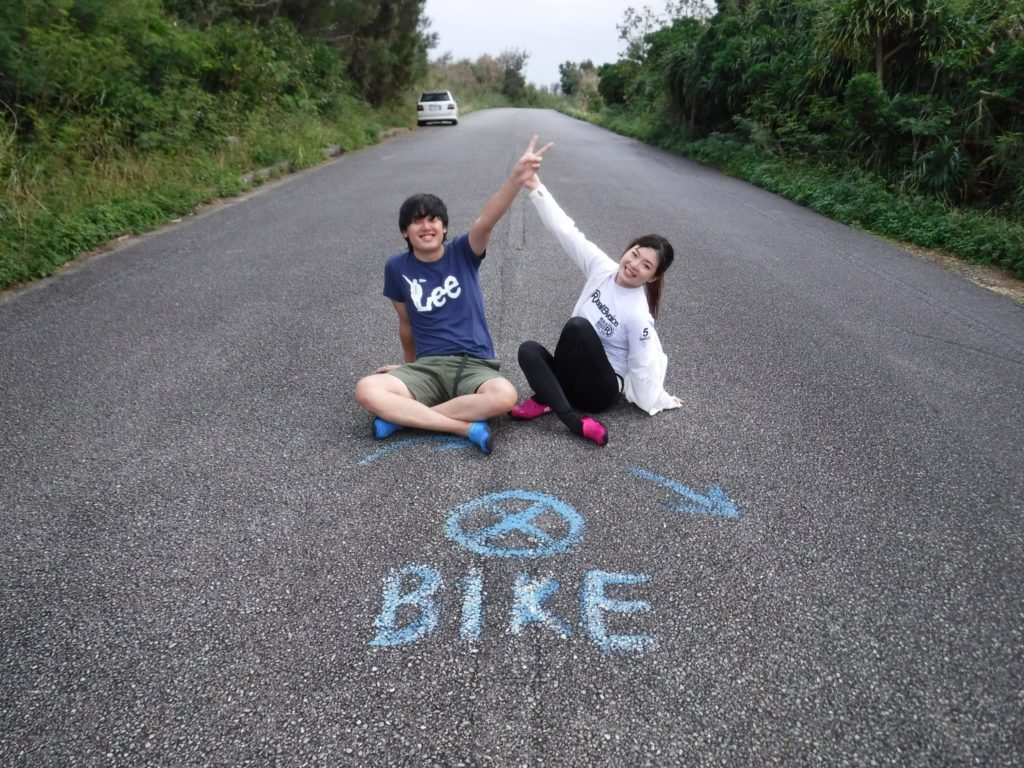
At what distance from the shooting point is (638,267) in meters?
3.08

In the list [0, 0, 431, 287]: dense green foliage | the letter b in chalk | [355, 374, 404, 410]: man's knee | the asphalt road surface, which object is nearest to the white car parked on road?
[0, 0, 431, 287]: dense green foliage

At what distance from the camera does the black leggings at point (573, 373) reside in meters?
3.18

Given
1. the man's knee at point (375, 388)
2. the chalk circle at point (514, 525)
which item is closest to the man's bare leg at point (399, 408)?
the man's knee at point (375, 388)

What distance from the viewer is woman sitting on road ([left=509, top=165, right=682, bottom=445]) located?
3.12 metres

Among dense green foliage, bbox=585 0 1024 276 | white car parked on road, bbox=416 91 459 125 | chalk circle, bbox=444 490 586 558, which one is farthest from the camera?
white car parked on road, bbox=416 91 459 125

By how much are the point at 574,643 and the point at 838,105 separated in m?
11.9

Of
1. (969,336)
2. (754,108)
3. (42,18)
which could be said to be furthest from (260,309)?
(754,108)

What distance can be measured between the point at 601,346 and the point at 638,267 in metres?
0.42

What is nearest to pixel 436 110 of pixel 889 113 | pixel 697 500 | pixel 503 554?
pixel 889 113

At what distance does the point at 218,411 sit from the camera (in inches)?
133

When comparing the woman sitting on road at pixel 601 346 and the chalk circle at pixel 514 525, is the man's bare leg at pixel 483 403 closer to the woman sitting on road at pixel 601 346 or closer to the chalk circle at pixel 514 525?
the woman sitting on road at pixel 601 346

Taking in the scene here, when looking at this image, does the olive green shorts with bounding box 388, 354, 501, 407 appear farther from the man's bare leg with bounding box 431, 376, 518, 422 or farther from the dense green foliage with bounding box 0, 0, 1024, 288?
the dense green foliage with bounding box 0, 0, 1024, 288

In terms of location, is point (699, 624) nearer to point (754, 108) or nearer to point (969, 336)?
point (969, 336)

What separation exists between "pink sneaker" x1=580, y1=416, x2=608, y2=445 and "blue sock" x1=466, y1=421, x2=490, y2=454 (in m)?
0.47
